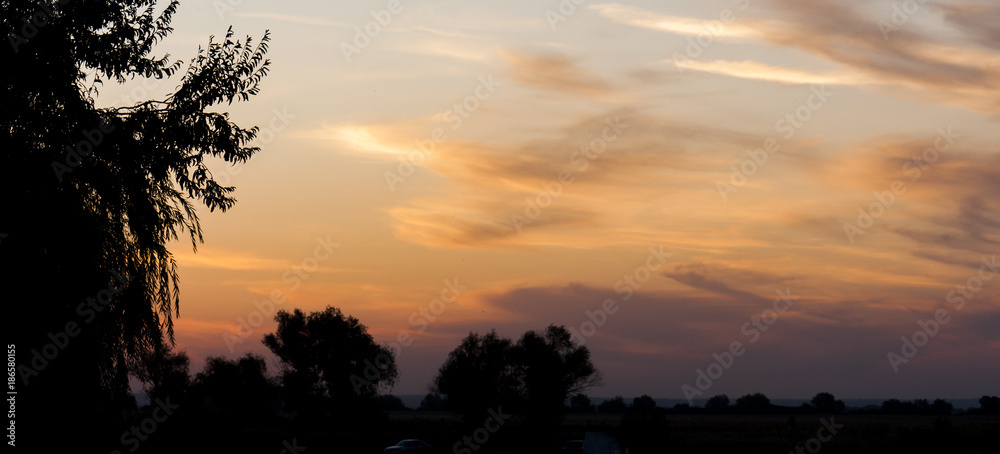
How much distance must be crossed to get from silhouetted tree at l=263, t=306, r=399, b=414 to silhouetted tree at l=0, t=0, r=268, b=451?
95714 millimetres

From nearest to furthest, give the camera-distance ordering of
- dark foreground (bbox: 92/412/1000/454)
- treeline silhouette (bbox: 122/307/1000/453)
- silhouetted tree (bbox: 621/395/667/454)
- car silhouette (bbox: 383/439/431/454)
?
dark foreground (bbox: 92/412/1000/454), silhouetted tree (bbox: 621/395/667/454), car silhouette (bbox: 383/439/431/454), treeline silhouette (bbox: 122/307/1000/453)

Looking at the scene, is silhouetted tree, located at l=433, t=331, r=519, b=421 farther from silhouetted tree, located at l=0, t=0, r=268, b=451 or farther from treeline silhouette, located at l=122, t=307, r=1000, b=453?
silhouetted tree, located at l=0, t=0, r=268, b=451

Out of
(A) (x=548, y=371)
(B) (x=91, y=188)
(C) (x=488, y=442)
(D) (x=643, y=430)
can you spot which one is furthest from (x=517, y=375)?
(B) (x=91, y=188)

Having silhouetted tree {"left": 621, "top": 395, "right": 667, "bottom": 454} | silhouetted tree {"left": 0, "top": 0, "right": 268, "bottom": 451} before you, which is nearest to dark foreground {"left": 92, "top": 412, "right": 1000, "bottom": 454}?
silhouetted tree {"left": 621, "top": 395, "right": 667, "bottom": 454}

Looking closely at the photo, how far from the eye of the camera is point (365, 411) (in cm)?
10656

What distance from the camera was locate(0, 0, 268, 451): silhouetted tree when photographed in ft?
47.6

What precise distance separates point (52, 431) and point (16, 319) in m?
2.13

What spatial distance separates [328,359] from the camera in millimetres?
119000

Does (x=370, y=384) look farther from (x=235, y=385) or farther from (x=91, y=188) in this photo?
(x=91, y=188)

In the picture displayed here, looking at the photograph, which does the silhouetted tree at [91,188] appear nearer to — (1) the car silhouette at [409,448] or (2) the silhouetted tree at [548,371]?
(1) the car silhouette at [409,448]

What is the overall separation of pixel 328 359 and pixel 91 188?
349 ft

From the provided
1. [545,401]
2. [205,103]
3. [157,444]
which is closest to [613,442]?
[157,444]

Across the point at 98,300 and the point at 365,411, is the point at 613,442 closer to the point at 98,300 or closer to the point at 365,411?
the point at 98,300

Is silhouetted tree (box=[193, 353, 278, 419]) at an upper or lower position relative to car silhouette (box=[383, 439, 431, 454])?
upper
